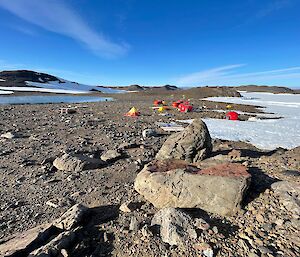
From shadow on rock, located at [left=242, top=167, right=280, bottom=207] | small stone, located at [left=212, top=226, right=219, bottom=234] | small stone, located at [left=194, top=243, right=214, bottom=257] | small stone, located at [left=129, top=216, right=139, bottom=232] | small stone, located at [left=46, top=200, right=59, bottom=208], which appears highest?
shadow on rock, located at [left=242, top=167, right=280, bottom=207]

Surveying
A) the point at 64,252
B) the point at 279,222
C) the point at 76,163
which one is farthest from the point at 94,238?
the point at 76,163

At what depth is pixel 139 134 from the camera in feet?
35.8

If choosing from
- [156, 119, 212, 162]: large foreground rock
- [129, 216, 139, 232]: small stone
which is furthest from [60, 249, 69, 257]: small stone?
[156, 119, 212, 162]: large foreground rock

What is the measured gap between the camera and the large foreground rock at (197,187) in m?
4.45

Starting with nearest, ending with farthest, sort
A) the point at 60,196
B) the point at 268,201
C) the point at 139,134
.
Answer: the point at 268,201 < the point at 60,196 < the point at 139,134

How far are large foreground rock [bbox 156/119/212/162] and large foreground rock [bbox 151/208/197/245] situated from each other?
7.59 feet

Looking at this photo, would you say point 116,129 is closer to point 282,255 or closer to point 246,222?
point 246,222

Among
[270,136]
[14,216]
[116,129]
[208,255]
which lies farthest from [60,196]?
[270,136]

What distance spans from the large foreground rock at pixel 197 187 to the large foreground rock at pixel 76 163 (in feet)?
6.67

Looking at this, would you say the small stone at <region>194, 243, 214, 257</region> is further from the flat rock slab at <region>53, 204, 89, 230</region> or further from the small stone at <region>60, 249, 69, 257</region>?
the flat rock slab at <region>53, 204, 89, 230</region>

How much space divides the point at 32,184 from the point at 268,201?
5197mm

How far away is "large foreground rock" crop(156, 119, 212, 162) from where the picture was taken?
21.2ft

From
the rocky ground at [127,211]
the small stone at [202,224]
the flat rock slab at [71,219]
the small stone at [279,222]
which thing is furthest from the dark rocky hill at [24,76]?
the small stone at [279,222]

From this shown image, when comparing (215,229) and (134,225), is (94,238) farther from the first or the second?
(215,229)
